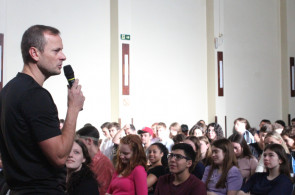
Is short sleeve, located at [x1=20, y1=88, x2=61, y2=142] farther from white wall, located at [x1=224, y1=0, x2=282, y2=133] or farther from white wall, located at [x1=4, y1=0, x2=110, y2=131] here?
white wall, located at [x1=224, y1=0, x2=282, y2=133]

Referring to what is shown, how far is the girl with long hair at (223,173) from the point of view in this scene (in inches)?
153

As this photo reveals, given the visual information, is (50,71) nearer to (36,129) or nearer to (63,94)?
(36,129)

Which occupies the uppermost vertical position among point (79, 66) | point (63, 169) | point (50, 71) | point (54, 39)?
point (79, 66)

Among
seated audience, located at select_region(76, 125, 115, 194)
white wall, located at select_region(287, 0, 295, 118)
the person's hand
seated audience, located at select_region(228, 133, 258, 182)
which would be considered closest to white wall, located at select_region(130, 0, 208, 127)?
white wall, located at select_region(287, 0, 295, 118)

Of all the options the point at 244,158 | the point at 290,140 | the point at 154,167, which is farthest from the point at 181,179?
the point at 290,140

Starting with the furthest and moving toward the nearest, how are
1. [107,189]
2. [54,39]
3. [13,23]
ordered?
[13,23]
[107,189]
[54,39]

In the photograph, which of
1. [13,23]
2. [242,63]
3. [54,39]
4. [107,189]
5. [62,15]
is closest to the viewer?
[54,39]

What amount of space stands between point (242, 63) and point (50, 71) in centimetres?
1065

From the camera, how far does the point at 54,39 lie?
1.58 metres

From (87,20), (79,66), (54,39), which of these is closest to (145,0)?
(87,20)

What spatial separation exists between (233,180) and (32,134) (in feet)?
9.42

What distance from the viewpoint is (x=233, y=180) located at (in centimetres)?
390

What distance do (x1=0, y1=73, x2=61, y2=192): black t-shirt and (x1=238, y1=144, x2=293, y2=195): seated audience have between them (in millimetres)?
2801

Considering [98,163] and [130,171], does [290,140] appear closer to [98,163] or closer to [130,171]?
[130,171]
